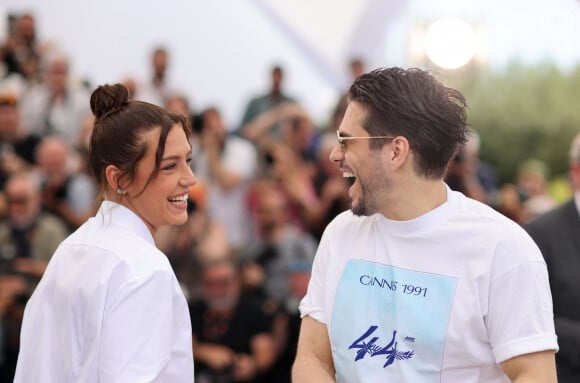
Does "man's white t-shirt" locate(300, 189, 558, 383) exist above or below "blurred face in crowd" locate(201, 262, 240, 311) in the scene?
above

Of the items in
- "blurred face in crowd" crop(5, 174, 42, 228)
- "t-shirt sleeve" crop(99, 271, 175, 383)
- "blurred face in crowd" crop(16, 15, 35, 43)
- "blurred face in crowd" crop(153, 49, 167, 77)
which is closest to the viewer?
"t-shirt sleeve" crop(99, 271, 175, 383)

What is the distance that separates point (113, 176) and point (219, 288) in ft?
11.7

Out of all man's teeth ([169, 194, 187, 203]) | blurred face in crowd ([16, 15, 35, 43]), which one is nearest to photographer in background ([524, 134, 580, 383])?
man's teeth ([169, 194, 187, 203])

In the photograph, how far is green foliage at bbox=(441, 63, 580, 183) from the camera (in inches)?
611

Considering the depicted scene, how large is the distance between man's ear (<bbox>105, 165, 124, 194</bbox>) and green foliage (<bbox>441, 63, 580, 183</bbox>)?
12.7 metres

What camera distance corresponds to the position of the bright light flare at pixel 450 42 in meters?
13.1

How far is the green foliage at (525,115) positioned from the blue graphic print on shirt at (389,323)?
12.5 metres

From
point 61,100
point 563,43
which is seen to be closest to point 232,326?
point 61,100

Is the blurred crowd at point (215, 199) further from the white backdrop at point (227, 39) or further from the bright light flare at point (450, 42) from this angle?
the bright light flare at point (450, 42)

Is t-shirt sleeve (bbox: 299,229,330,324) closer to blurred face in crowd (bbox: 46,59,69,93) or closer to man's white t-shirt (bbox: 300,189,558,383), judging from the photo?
man's white t-shirt (bbox: 300,189,558,383)

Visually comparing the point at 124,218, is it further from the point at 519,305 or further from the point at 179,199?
the point at 519,305

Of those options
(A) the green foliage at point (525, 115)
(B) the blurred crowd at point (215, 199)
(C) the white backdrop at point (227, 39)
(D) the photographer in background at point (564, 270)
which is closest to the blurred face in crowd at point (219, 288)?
(B) the blurred crowd at point (215, 199)

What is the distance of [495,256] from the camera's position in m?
2.78

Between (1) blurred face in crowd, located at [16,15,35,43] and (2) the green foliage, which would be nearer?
(1) blurred face in crowd, located at [16,15,35,43]
